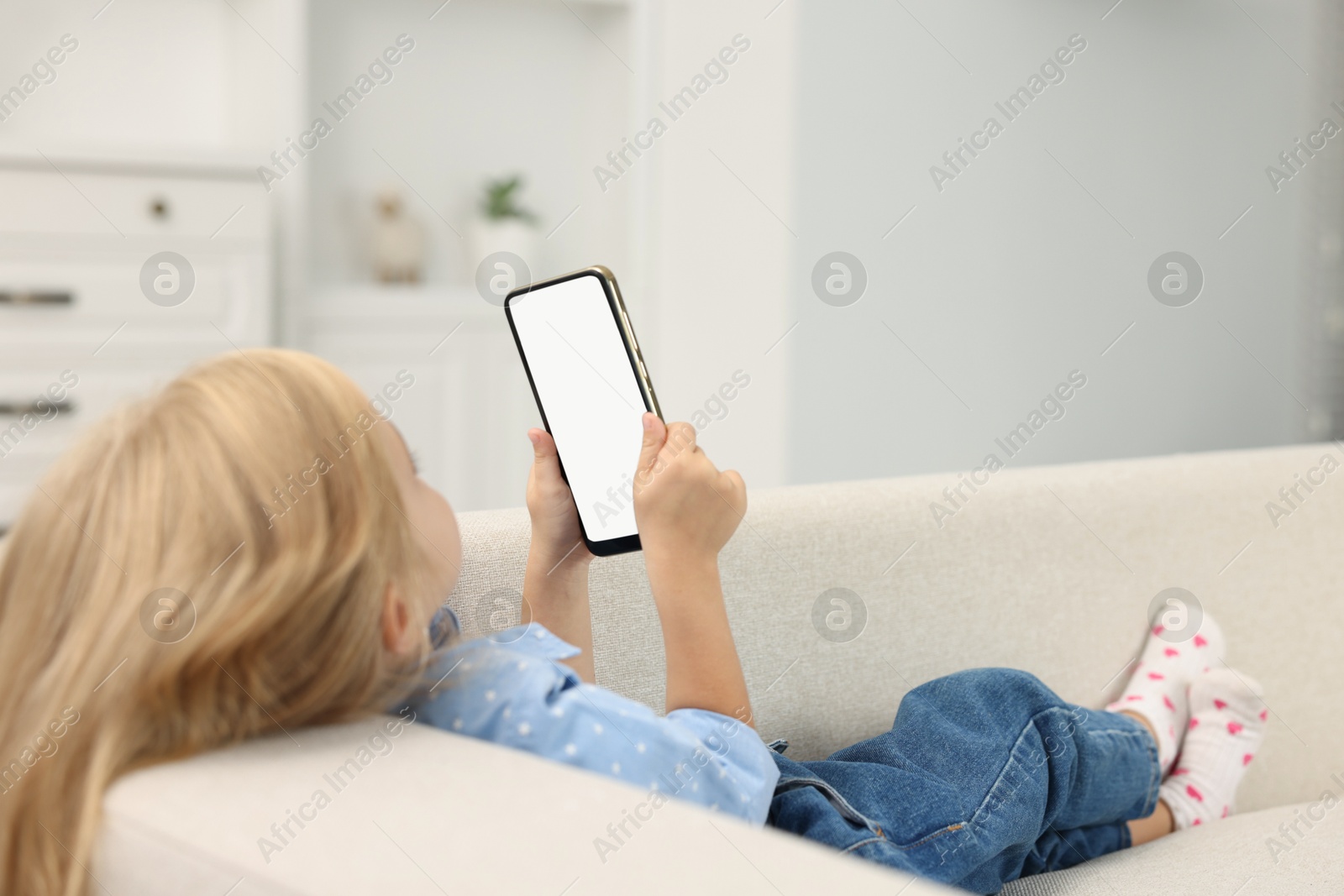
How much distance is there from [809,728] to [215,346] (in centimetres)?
154

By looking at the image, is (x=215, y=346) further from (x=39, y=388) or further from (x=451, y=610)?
(x=451, y=610)

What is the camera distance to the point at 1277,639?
1174 mm

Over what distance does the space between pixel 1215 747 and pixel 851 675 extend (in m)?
0.36

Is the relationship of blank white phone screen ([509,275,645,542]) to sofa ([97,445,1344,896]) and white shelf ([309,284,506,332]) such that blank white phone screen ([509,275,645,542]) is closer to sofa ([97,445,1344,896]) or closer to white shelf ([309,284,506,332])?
sofa ([97,445,1344,896])

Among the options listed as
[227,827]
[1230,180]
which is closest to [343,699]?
[227,827]

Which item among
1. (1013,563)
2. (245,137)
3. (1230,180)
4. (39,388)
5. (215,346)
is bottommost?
(39,388)

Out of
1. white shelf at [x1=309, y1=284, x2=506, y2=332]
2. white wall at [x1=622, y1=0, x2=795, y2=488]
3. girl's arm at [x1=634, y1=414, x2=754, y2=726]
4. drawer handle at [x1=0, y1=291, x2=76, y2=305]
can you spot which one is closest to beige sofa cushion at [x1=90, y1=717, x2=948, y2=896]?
girl's arm at [x1=634, y1=414, x2=754, y2=726]

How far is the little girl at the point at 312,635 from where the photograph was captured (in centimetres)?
47

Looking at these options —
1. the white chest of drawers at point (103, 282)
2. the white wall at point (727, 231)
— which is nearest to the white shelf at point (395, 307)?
the white chest of drawers at point (103, 282)

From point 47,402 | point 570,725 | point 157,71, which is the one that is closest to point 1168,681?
point 570,725

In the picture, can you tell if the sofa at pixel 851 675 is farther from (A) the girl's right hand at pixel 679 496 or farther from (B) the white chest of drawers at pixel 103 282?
(B) the white chest of drawers at pixel 103 282

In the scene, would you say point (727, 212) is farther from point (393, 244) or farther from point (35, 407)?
point (35, 407)

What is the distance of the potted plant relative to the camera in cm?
262

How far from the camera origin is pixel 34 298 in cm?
190
